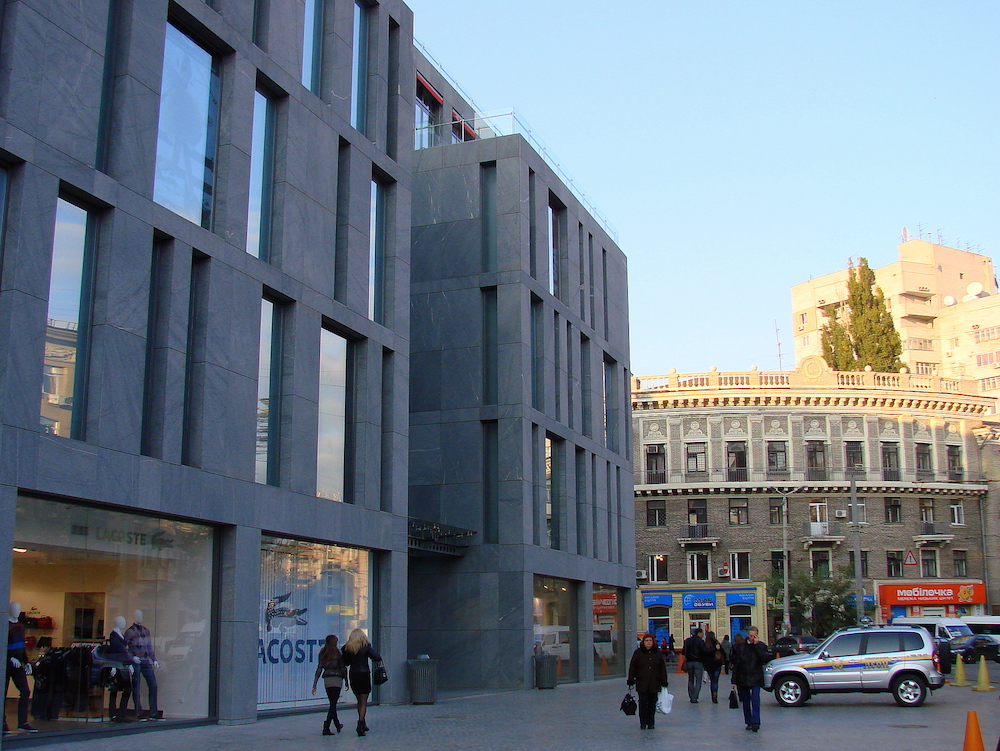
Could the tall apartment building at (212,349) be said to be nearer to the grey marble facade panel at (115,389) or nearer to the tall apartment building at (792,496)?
the grey marble facade panel at (115,389)

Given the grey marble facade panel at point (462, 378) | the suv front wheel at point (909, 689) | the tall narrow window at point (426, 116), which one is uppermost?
the tall narrow window at point (426, 116)

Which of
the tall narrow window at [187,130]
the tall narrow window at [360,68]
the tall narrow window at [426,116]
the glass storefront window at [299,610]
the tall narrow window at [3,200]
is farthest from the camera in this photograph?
the tall narrow window at [426,116]

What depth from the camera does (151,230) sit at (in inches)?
713

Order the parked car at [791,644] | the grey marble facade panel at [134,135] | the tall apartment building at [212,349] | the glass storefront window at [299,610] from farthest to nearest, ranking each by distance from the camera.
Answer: the parked car at [791,644]
the glass storefront window at [299,610]
the grey marble facade panel at [134,135]
the tall apartment building at [212,349]

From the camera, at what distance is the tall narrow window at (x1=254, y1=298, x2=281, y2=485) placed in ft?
69.2

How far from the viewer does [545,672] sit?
31906 mm

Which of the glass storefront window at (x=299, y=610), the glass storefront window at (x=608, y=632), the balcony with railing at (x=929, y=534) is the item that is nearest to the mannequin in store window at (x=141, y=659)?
the glass storefront window at (x=299, y=610)

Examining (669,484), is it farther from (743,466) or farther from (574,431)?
(574,431)

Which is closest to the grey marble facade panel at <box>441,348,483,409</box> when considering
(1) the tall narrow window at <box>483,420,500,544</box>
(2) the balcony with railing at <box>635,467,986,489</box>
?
(1) the tall narrow window at <box>483,420,500,544</box>

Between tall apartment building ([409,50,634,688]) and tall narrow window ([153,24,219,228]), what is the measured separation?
13741 millimetres

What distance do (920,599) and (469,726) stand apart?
2055 inches

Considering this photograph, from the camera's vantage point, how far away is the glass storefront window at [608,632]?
3906cm

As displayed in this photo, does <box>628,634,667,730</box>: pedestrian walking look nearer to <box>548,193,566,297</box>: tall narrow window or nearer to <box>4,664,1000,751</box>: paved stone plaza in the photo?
<box>4,664,1000,751</box>: paved stone plaza

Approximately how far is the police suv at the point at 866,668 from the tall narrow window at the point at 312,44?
16634 mm
